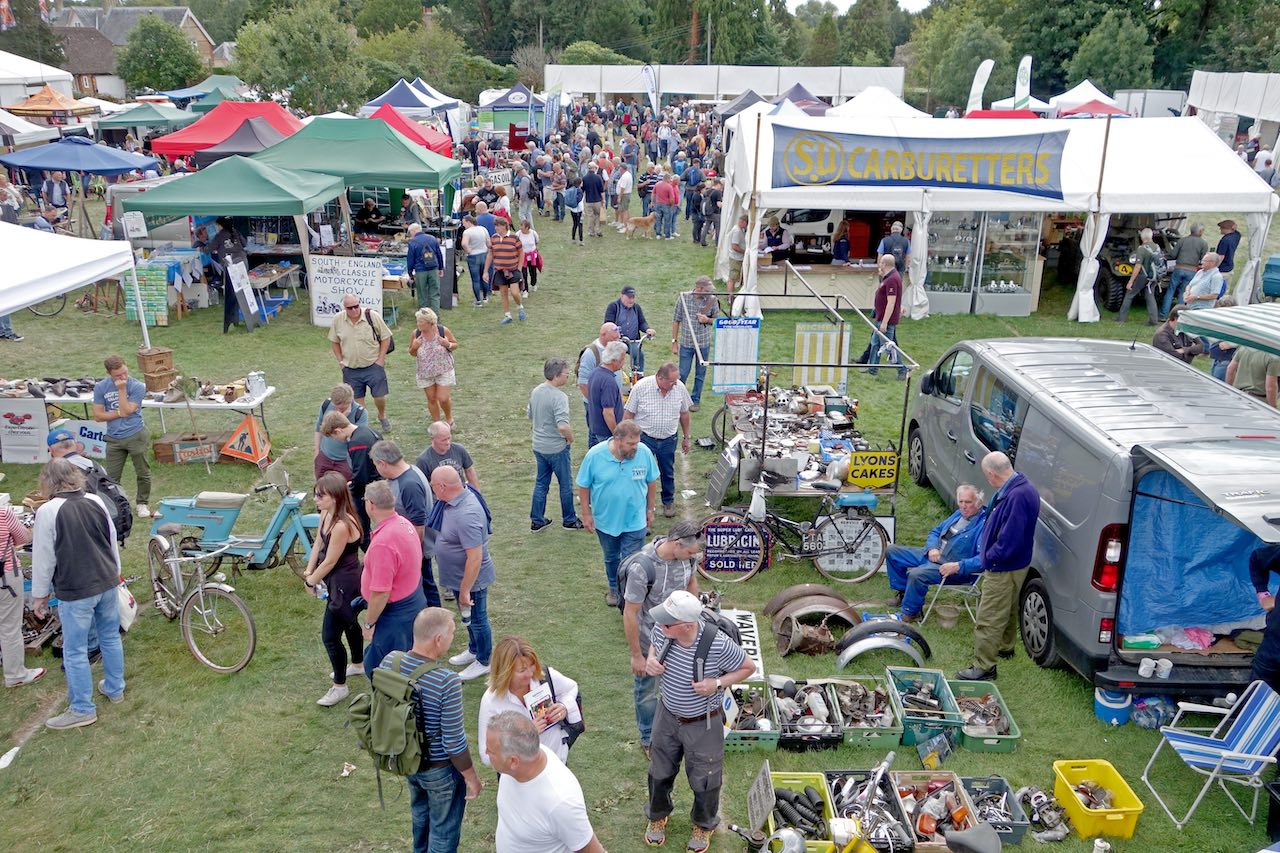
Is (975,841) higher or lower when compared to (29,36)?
lower

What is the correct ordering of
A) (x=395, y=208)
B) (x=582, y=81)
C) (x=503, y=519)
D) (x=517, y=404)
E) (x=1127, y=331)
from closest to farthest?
(x=503, y=519) < (x=517, y=404) < (x=1127, y=331) < (x=395, y=208) < (x=582, y=81)

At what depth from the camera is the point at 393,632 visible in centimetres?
571

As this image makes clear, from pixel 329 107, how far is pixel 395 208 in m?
10.7

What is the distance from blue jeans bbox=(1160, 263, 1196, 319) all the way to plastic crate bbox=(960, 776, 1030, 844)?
12664mm

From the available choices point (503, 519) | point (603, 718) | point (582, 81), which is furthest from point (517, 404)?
point (582, 81)

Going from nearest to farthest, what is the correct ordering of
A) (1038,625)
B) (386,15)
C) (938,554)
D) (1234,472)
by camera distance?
1. (1234,472)
2. (1038,625)
3. (938,554)
4. (386,15)

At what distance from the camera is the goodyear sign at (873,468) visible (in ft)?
27.8

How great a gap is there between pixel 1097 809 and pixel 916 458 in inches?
191

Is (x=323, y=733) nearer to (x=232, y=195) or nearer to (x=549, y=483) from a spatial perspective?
(x=549, y=483)

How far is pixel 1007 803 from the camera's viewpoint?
544 cm

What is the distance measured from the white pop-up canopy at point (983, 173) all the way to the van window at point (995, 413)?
23.5 feet

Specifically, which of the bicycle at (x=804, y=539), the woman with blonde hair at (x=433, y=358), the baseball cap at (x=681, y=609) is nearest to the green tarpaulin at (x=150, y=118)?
the woman with blonde hair at (x=433, y=358)

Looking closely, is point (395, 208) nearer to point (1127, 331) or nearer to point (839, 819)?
point (1127, 331)

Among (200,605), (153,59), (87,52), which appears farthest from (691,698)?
(87,52)
